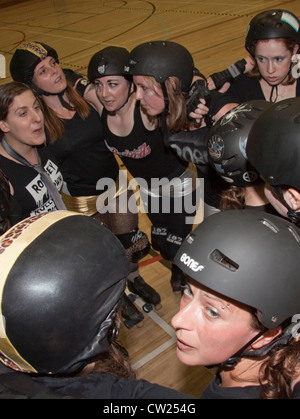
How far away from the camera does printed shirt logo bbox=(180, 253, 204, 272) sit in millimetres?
1545

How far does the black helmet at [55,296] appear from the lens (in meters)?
1.29

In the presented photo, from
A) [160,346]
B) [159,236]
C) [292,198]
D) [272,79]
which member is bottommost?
[160,346]

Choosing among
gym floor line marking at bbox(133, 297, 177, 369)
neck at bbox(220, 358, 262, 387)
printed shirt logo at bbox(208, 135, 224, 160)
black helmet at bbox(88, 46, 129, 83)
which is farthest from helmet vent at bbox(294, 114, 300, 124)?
gym floor line marking at bbox(133, 297, 177, 369)

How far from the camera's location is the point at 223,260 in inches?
61.9

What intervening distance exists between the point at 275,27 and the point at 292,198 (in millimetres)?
1802

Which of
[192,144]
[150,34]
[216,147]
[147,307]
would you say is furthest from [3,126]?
[150,34]

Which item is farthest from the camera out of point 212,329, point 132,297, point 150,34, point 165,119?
point 150,34

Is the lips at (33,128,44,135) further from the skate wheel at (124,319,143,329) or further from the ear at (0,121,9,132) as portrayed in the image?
the skate wheel at (124,319,143,329)

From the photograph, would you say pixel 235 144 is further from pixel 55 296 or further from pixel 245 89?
pixel 55 296

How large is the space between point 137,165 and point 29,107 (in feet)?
3.31

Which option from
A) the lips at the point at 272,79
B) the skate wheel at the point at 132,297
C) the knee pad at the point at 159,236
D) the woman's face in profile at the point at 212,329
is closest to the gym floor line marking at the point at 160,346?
the skate wheel at the point at 132,297

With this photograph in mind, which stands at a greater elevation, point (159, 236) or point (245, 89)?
point (245, 89)

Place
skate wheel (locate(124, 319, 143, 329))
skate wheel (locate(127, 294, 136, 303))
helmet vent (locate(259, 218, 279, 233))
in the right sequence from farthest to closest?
skate wheel (locate(127, 294, 136, 303)) → skate wheel (locate(124, 319, 143, 329)) → helmet vent (locate(259, 218, 279, 233))
